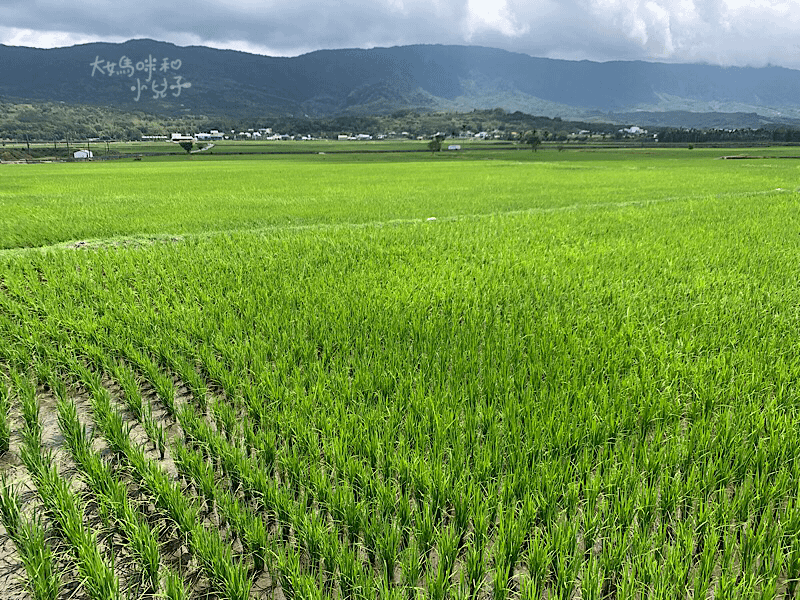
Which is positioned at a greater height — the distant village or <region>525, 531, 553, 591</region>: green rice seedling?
the distant village

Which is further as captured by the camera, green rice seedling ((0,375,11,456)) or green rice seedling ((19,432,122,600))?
green rice seedling ((0,375,11,456))

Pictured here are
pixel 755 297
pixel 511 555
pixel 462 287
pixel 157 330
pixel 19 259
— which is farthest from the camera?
pixel 19 259

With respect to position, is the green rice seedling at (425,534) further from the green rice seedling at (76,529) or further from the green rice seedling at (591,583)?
the green rice seedling at (76,529)

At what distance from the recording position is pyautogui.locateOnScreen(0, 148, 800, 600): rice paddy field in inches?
85.4

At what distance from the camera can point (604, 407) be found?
3.32 meters

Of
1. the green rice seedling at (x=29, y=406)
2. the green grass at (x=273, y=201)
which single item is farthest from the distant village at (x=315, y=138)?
the green rice seedling at (x=29, y=406)

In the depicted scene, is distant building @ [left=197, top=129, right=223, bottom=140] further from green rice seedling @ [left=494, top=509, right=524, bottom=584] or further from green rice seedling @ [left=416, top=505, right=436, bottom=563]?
green rice seedling @ [left=494, top=509, right=524, bottom=584]

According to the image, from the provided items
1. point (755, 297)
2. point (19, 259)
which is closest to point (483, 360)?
point (755, 297)

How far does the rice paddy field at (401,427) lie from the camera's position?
2168 millimetres

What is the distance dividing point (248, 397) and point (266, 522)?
133cm

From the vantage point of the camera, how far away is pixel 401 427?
10.8 feet

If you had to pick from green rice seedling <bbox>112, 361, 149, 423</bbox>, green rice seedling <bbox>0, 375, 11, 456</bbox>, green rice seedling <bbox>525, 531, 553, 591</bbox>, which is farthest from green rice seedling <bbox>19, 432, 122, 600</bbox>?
green rice seedling <bbox>525, 531, 553, 591</bbox>

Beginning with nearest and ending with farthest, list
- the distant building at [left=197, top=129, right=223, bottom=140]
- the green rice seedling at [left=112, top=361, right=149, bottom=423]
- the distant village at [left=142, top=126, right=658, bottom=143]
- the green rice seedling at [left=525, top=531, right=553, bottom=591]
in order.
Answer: the green rice seedling at [left=525, top=531, right=553, bottom=591]
the green rice seedling at [left=112, top=361, right=149, bottom=423]
the distant village at [left=142, top=126, right=658, bottom=143]
the distant building at [left=197, top=129, right=223, bottom=140]

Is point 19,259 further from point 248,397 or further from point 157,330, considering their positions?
point 248,397
